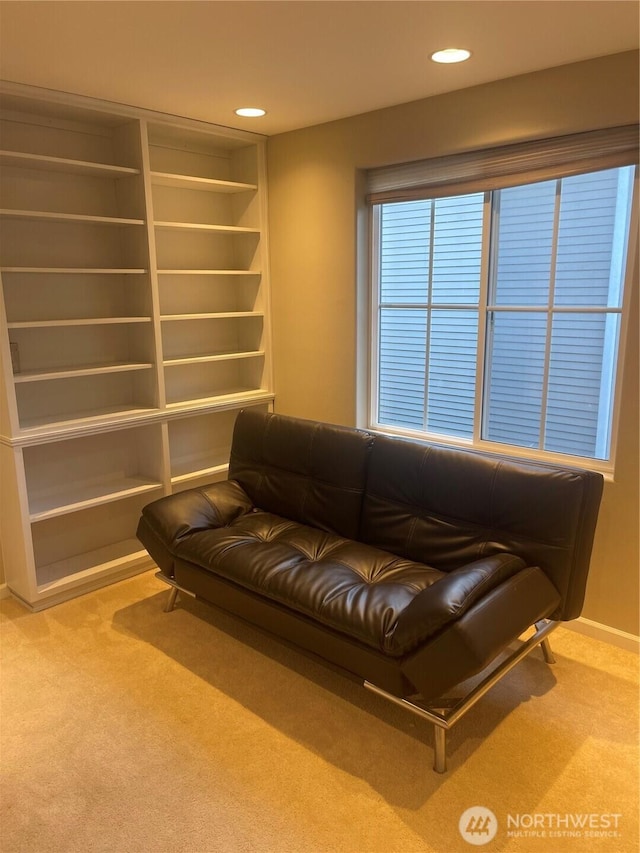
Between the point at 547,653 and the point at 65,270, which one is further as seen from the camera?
the point at 65,270

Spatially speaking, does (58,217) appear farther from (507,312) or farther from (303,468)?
(507,312)

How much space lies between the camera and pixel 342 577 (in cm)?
227

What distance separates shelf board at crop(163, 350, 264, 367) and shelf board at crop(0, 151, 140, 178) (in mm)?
970

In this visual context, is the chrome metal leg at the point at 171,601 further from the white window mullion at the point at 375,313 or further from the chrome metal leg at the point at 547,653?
the chrome metal leg at the point at 547,653

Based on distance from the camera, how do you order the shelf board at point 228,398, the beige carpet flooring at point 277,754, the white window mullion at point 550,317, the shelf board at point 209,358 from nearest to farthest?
1. the beige carpet flooring at point 277,754
2. the white window mullion at point 550,317
3. the shelf board at point 209,358
4. the shelf board at point 228,398

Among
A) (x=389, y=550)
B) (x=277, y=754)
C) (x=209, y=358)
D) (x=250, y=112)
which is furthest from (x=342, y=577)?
(x=250, y=112)

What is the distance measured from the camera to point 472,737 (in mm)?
2100

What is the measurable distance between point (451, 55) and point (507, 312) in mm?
1088

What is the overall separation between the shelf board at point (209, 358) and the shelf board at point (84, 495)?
0.67 metres

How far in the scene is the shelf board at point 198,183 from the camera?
10.6 feet

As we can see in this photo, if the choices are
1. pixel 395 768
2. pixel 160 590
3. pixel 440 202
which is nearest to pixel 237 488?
pixel 160 590

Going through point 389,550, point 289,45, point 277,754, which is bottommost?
point 277,754

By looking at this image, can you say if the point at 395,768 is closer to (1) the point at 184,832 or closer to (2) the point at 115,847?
(1) the point at 184,832

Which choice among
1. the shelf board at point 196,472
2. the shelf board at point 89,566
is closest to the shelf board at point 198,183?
the shelf board at point 196,472
